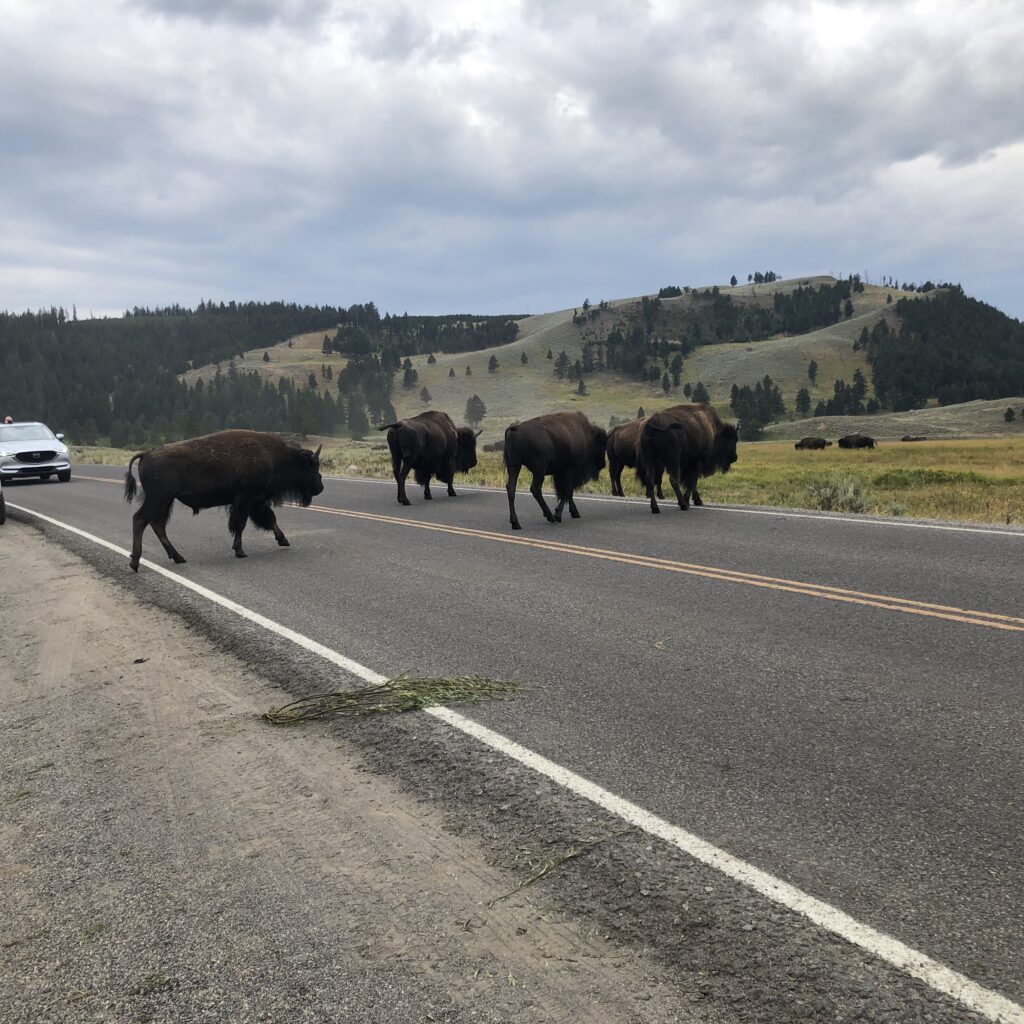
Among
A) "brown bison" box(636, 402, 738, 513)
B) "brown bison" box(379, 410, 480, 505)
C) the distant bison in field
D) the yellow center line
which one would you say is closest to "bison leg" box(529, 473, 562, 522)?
the yellow center line

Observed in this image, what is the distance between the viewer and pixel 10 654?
670 cm

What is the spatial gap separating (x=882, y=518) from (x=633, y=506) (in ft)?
14.2

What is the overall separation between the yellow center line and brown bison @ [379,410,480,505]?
4702 mm

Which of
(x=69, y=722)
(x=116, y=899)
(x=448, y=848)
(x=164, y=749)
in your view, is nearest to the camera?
(x=116, y=899)

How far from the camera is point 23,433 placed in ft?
86.4

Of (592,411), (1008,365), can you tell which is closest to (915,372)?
(1008,365)

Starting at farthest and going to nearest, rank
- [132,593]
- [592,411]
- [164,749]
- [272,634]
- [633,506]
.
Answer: [592,411] < [633,506] < [132,593] < [272,634] < [164,749]

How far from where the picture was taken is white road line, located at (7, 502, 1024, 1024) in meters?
2.26

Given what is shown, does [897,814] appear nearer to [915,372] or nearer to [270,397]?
[270,397]

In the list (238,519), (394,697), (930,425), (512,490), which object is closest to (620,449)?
(512,490)

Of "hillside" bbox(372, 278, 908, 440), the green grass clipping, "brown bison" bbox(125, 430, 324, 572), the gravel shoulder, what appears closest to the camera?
the gravel shoulder

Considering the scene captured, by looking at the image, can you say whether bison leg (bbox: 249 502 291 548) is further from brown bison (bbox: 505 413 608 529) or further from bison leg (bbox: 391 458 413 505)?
bison leg (bbox: 391 458 413 505)

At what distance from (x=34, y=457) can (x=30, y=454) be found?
0.48 feet

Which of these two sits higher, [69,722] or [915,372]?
[915,372]
